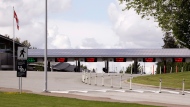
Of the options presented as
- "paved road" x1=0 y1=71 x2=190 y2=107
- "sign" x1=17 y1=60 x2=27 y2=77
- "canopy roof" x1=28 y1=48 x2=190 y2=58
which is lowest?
"paved road" x1=0 y1=71 x2=190 y2=107

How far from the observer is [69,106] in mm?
17406

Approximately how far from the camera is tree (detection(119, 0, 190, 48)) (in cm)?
3062

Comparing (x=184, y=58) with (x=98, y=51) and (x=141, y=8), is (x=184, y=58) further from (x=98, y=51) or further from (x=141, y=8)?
(x=141, y=8)

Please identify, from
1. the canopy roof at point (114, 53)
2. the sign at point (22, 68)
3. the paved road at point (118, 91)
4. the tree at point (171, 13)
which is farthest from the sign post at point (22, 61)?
the canopy roof at point (114, 53)

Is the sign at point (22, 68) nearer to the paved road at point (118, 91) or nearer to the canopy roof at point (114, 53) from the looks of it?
the paved road at point (118, 91)

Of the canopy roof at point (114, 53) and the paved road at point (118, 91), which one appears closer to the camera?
the paved road at point (118, 91)

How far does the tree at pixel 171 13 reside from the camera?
30625mm

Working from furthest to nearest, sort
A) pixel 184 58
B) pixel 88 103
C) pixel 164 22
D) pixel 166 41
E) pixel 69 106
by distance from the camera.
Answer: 1. pixel 166 41
2. pixel 184 58
3. pixel 164 22
4. pixel 88 103
5. pixel 69 106

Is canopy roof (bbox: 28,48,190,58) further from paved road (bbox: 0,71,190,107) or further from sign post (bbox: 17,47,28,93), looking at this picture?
sign post (bbox: 17,47,28,93)

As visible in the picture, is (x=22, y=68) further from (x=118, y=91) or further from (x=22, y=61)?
(x=118, y=91)

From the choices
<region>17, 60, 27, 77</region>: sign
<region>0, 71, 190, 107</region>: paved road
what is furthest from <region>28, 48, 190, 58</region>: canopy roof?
<region>17, 60, 27, 77</region>: sign

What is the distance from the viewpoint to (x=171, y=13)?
31578 millimetres

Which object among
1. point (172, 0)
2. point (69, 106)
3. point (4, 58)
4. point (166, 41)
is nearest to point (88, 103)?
point (69, 106)

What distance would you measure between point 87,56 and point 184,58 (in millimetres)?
15666
